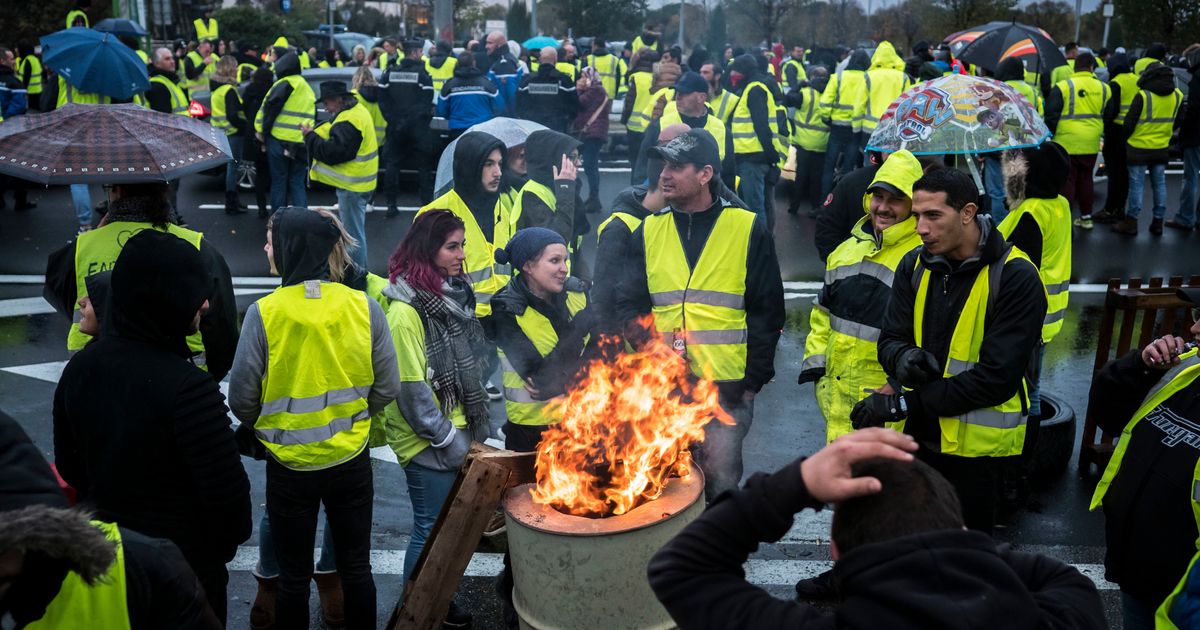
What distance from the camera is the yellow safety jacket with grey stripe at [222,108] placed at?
13229 millimetres

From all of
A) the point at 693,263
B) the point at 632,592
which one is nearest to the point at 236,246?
the point at 693,263

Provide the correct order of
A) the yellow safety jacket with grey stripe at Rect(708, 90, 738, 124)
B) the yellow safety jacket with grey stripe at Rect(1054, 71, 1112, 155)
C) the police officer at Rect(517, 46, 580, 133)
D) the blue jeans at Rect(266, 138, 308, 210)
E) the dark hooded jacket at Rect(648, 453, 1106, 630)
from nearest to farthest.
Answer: the dark hooded jacket at Rect(648, 453, 1106, 630) < the yellow safety jacket with grey stripe at Rect(708, 90, 738, 124) < the blue jeans at Rect(266, 138, 308, 210) < the yellow safety jacket with grey stripe at Rect(1054, 71, 1112, 155) < the police officer at Rect(517, 46, 580, 133)

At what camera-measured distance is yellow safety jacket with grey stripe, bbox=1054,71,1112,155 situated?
1283 centimetres

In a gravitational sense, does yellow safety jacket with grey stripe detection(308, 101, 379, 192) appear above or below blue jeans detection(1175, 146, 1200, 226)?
above

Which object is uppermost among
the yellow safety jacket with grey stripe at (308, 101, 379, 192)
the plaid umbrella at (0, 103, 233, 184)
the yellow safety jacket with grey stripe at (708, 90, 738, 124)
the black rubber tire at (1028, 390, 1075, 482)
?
the plaid umbrella at (0, 103, 233, 184)

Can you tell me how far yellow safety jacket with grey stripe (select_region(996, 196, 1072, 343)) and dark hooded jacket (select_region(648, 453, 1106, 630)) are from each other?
417cm

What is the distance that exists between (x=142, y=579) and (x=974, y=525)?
338 cm

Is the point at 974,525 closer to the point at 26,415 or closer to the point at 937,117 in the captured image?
the point at 937,117

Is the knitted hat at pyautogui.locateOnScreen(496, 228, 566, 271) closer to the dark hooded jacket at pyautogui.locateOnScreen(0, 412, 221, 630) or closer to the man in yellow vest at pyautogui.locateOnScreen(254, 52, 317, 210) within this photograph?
the dark hooded jacket at pyautogui.locateOnScreen(0, 412, 221, 630)

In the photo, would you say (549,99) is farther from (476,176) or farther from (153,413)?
(153,413)

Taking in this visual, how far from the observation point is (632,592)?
3658 millimetres

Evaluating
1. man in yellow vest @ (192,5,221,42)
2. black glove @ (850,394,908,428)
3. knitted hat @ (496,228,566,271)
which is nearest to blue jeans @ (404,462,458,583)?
knitted hat @ (496,228,566,271)

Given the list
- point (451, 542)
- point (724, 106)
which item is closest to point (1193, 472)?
point (451, 542)

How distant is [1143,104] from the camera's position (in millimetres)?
12602
